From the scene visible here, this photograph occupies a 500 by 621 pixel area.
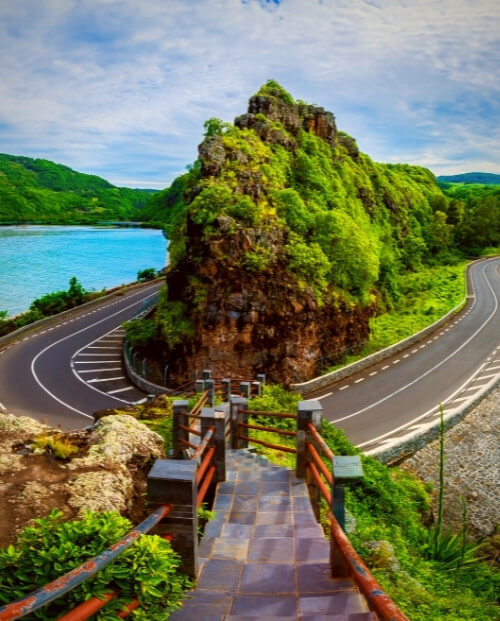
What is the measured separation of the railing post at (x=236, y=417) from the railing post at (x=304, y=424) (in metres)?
2.05

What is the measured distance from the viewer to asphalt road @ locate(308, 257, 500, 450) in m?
19.8

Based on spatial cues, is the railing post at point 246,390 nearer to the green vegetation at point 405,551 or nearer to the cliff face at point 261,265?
the green vegetation at point 405,551

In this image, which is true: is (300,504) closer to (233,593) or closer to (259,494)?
(259,494)

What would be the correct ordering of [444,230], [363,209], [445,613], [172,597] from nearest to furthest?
[172,597] < [445,613] < [363,209] < [444,230]

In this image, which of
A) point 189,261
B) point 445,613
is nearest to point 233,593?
point 445,613

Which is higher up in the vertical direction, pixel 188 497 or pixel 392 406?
pixel 188 497

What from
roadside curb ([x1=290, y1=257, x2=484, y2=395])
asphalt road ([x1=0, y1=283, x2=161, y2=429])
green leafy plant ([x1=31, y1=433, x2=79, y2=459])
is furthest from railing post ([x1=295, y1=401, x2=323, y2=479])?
roadside curb ([x1=290, y1=257, x2=484, y2=395])

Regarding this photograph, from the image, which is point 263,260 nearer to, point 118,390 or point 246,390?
point 118,390

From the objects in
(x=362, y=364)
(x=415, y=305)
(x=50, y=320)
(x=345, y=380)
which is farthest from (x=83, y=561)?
(x=415, y=305)

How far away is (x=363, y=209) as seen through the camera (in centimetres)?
4103

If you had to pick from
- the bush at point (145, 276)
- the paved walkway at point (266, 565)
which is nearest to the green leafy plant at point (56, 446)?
the paved walkway at point (266, 565)

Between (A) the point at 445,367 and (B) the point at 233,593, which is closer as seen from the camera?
(B) the point at 233,593

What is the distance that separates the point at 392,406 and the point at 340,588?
18.8 m

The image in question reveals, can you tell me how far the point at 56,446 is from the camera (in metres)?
5.80
